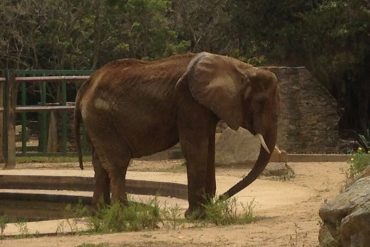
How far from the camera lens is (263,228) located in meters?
8.88

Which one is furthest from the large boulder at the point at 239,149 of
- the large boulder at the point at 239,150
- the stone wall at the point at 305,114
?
the stone wall at the point at 305,114

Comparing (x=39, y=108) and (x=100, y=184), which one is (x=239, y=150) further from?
(x=100, y=184)

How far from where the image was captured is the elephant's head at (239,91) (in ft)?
32.7

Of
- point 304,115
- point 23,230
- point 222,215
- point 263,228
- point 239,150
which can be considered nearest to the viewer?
point 263,228

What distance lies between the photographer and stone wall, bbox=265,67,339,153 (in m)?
20.8

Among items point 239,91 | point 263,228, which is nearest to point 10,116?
point 239,91

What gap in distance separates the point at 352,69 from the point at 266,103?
1591cm

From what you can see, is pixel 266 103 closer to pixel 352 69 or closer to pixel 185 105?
pixel 185 105

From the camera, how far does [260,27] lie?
26.5m

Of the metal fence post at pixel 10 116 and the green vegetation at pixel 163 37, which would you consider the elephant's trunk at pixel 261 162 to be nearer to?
the metal fence post at pixel 10 116

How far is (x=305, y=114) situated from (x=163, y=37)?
235 inches

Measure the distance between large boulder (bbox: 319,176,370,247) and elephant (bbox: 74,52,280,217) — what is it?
11.0ft

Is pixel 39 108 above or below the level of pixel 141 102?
below

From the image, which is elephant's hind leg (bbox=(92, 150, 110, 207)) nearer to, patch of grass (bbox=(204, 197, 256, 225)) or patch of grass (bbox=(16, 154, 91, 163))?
patch of grass (bbox=(204, 197, 256, 225))
